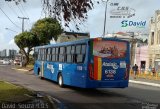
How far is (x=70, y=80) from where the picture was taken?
22109 millimetres

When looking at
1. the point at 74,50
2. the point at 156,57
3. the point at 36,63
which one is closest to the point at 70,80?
the point at 74,50

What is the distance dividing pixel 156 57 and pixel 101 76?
40.7m

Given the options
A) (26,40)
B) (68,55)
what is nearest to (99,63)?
(68,55)

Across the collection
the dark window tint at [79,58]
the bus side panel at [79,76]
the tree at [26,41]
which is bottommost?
the bus side panel at [79,76]

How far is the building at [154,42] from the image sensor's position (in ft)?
194

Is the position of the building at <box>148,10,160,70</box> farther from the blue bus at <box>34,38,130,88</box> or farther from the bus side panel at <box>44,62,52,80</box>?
the blue bus at <box>34,38,130,88</box>

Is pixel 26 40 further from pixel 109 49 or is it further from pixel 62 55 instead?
pixel 109 49

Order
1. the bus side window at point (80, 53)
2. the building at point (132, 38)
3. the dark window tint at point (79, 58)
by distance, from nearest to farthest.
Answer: the bus side window at point (80, 53) → the dark window tint at point (79, 58) → the building at point (132, 38)

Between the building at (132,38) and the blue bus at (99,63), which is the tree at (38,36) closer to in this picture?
the building at (132,38)

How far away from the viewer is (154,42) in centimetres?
6100

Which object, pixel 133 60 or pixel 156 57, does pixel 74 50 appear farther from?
pixel 133 60

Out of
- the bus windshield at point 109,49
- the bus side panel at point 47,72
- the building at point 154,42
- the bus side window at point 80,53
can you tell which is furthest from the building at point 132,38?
the bus windshield at point 109,49

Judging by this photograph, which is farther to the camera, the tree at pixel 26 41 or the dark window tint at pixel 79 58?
the tree at pixel 26 41

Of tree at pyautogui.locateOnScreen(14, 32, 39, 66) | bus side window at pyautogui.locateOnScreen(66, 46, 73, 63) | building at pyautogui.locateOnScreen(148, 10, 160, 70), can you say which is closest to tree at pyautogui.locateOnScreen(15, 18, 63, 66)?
tree at pyautogui.locateOnScreen(14, 32, 39, 66)
